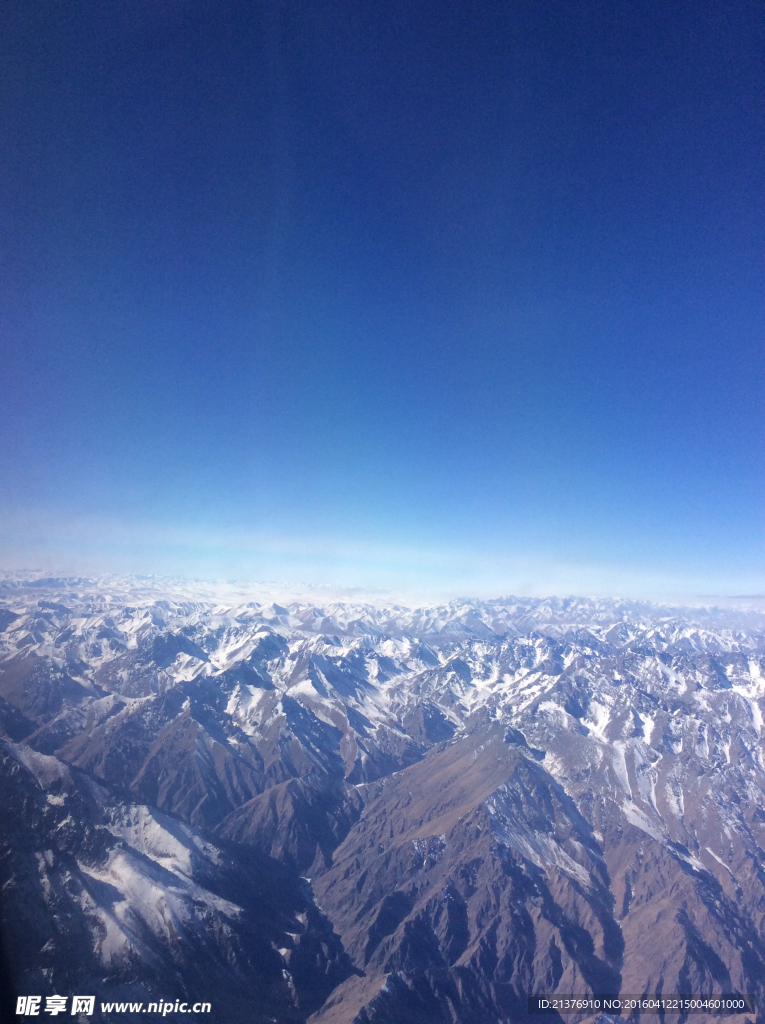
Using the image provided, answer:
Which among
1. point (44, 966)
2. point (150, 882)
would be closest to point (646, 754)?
point (150, 882)

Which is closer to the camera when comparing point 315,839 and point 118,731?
point 315,839

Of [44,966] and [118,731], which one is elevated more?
[44,966]

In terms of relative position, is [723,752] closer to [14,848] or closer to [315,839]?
[315,839]

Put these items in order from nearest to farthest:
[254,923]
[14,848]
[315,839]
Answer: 1. [14,848]
2. [254,923]
3. [315,839]

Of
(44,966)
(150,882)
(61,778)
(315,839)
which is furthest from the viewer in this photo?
(315,839)

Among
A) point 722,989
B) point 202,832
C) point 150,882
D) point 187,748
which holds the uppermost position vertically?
point 150,882

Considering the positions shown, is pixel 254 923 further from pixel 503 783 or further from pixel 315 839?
pixel 503 783

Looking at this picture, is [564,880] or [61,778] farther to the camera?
[564,880]

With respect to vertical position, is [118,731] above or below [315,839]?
above

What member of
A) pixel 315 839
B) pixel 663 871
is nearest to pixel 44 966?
pixel 315 839
